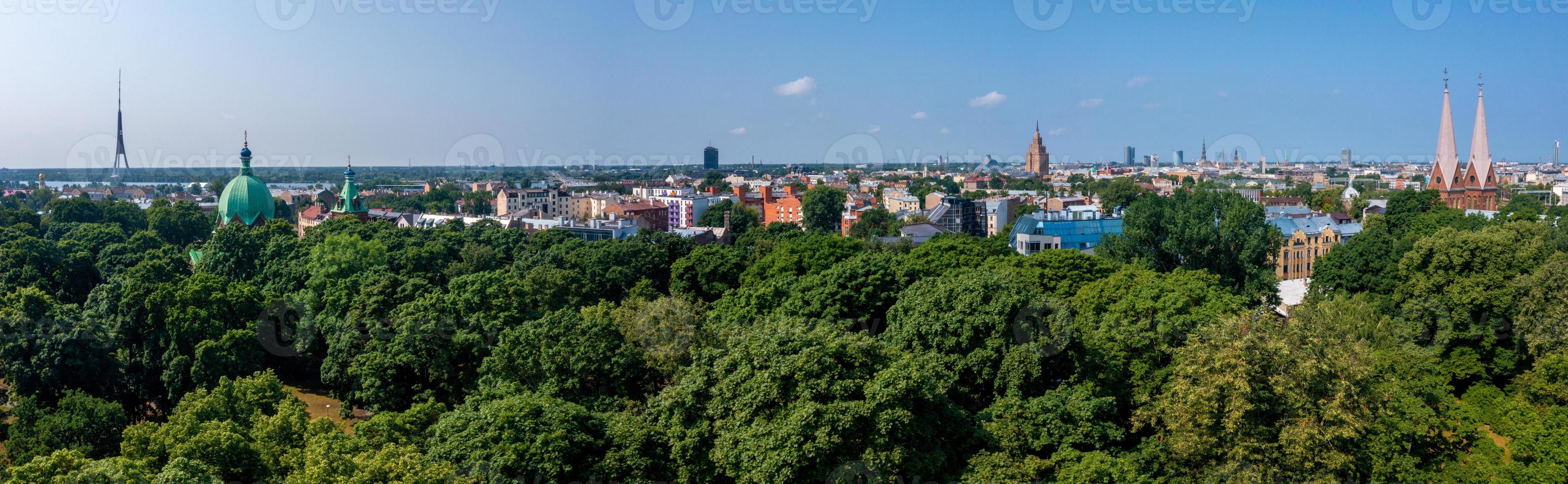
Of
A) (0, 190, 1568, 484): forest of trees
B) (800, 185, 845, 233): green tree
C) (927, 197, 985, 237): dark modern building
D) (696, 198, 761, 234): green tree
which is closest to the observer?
(0, 190, 1568, 484): forest of trees

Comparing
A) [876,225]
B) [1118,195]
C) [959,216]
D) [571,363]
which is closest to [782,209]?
[959,216]

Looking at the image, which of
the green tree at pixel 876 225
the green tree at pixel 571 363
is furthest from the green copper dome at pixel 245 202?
the green tree at pixel 571 363

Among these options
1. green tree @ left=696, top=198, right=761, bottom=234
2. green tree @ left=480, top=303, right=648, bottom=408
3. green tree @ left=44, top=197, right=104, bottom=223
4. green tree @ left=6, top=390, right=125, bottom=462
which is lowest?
green tree @ left=6, top=390, right=125, bottom=462

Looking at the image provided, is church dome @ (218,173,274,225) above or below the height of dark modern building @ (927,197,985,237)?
above

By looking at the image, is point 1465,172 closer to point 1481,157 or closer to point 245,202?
point 1481,157

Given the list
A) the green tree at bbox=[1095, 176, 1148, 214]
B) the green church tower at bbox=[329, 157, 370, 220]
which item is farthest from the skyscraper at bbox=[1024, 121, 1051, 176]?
the green church tower at bbox=[329, 157, 370, 220]

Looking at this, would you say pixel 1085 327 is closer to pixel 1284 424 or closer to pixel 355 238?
pixel 1284 424

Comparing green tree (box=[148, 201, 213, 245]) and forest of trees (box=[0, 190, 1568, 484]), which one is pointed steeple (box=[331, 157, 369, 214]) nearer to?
green tree (box=[148, 201, 213, 245])

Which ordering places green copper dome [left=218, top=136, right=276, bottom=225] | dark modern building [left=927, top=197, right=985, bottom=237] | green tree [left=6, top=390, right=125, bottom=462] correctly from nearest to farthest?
green tree [left=6, top=390, right=125, bottom=462], green copper dome [left=218, top=136, right=276, bottom=225], dark modern building [left=927, top=197, right=985, bottom=237]
